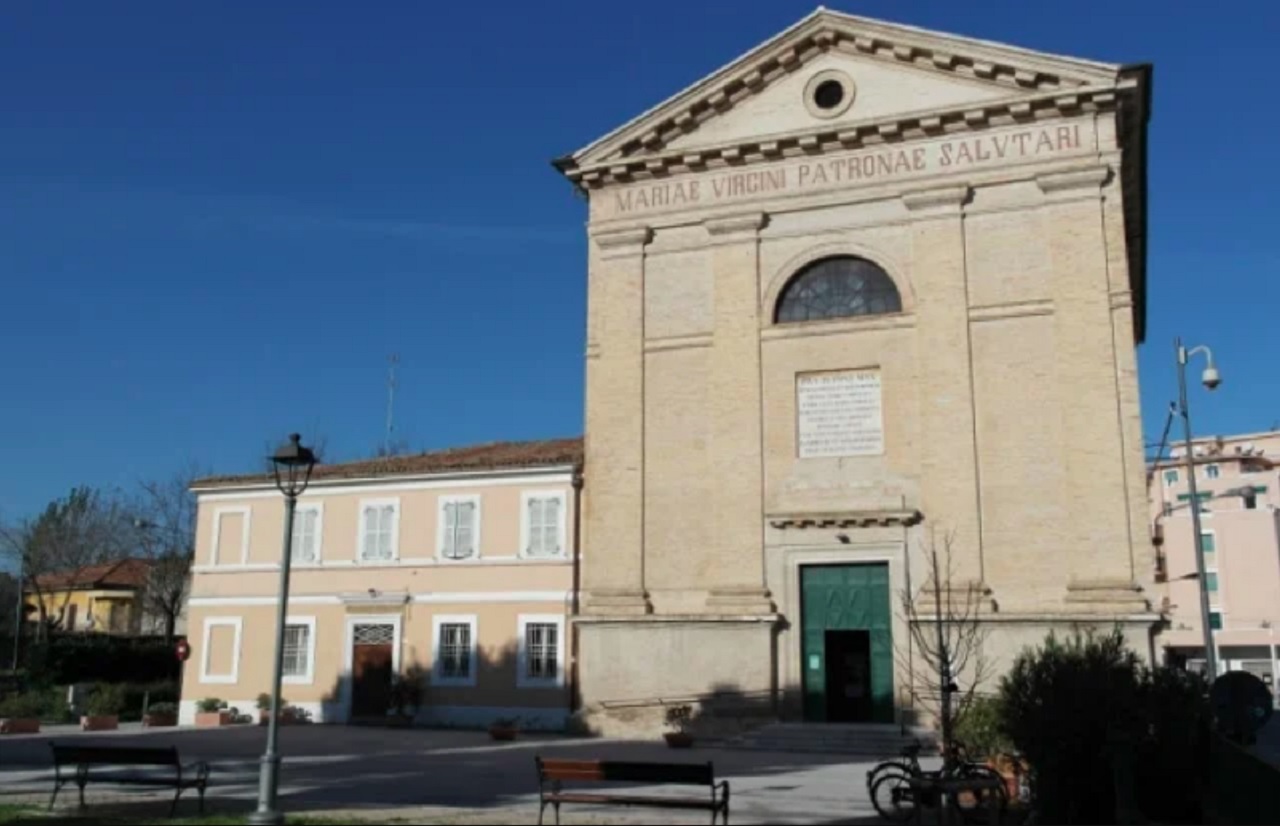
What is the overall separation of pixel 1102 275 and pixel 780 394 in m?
6.94

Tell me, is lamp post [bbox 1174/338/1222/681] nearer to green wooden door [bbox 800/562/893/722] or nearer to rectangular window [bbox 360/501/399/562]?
green wooden door [bbox 800/562/893/722]

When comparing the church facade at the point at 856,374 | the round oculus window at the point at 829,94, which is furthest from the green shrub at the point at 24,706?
the round oculus window at the point at 829,94

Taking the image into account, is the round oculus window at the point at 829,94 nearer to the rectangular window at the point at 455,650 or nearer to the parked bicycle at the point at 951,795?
the rectangular window at the point at 455,650

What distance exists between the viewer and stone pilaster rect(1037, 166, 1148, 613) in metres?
22.1

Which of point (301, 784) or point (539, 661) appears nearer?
point (301, 784)

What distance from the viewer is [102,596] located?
206ft

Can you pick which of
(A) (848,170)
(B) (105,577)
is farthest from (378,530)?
(B) (105,577)

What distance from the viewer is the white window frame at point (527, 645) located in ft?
86.7

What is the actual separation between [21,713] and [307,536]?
10.1 meters

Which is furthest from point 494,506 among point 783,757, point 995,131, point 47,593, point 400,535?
point 47,593

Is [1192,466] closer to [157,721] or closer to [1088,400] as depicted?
[1088,400]

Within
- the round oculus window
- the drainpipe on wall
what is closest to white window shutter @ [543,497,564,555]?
the drainpipe on wall

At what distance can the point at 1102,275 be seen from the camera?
2327cm

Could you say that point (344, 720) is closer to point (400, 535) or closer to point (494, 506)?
point (400, 535)
